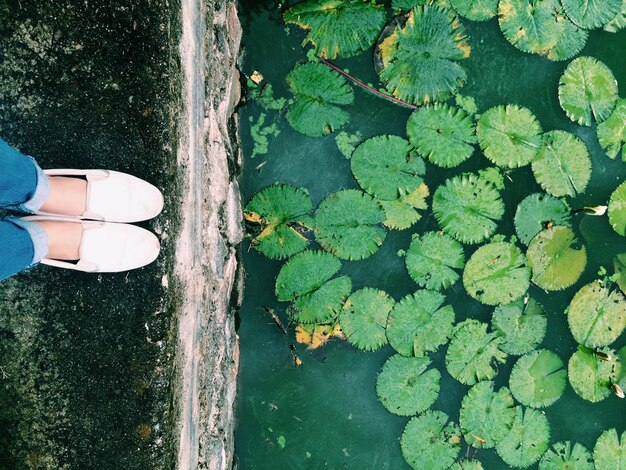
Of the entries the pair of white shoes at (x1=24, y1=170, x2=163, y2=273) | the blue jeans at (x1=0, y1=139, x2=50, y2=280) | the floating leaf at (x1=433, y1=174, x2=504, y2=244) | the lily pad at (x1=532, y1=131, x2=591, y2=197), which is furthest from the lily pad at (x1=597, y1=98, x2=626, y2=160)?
the blue jeans at (x1=0, y1=139, x2=50, y2=280)

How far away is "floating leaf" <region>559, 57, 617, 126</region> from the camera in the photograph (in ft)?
9.18

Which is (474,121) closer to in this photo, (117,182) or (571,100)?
(571,100)

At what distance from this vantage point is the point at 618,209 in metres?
2.88

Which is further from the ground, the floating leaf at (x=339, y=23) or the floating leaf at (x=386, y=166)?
the floating leaf at (x=339, y=23)

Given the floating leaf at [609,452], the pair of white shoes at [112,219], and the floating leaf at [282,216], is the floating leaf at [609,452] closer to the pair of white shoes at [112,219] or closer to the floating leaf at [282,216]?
the floating leaf at [282,216]

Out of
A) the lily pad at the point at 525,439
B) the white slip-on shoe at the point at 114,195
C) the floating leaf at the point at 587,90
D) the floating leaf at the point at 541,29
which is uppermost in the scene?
the floating leaf at the point at 541,29

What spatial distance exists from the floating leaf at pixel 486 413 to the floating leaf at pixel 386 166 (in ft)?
4.26

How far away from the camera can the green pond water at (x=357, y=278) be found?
281 centimetres

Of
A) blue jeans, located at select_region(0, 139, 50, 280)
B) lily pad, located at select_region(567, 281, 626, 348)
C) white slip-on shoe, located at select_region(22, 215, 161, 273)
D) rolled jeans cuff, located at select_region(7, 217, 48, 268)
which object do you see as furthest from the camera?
lily pad, located at select_region(567, 281, 626, 348)

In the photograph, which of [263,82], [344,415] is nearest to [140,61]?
[263,82]

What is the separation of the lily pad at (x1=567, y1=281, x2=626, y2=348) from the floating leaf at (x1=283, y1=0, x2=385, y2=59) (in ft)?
6.62

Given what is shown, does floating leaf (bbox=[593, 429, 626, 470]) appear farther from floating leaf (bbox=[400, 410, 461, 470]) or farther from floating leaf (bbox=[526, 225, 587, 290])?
floating leaf (bbox=[526, 225, 587, 290])

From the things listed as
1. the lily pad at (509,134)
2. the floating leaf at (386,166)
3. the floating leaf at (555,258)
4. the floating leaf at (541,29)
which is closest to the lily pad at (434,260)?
the floating leaf at (386,166)

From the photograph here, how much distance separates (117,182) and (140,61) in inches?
19.6
